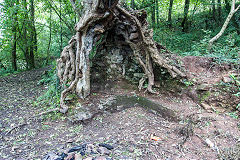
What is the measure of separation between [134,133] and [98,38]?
314 centimetres

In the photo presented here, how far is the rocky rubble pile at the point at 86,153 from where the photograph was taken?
2.15m

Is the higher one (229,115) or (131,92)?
(131,92)

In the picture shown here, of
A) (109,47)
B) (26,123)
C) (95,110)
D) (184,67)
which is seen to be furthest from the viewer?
(109,47)

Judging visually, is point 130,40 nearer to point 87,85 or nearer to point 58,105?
point 87,85

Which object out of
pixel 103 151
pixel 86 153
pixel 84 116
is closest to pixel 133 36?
pixel 84 116

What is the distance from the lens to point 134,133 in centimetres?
303

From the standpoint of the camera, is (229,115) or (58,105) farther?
(58,105)

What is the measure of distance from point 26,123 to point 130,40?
151 inches

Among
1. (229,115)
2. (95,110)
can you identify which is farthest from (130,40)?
(229,115)

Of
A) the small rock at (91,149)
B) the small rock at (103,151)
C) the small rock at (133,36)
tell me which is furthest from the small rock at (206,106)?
the small rock at (91,149)

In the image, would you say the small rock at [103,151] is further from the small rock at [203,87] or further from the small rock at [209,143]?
the small rock at [203,87]

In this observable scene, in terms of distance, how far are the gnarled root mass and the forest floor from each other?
2.39 feet

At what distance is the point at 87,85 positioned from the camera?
438 centimetres

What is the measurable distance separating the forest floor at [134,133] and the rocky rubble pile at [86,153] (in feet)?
0.47
